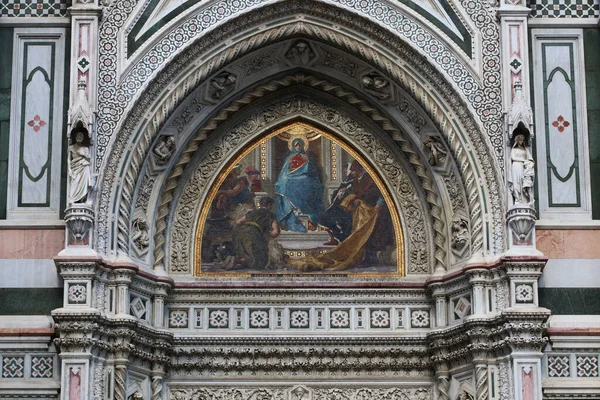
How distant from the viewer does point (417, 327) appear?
83.9 feet

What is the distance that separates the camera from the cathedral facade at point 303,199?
79.8 feet

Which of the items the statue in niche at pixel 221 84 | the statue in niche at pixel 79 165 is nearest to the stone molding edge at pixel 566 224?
the statue in niche at pixel 221 84

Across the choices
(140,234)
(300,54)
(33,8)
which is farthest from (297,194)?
(33,8)

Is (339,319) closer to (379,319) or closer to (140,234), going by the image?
(379,319)

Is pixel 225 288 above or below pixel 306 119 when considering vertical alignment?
below

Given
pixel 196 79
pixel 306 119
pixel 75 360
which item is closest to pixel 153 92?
pixel 196 79

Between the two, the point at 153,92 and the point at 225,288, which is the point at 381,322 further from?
the point at 153,92

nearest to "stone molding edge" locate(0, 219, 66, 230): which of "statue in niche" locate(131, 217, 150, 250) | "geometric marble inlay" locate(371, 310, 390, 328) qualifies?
"statue in niche" locate(131, 217, 150, 250)

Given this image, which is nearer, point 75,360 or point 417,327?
point 75,360

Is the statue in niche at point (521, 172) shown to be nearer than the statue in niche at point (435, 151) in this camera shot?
Yes

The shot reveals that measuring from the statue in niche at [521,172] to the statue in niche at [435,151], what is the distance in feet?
4.37

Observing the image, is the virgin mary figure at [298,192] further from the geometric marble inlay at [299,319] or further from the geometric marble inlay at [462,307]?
the geometric marble inlay at [462,307]

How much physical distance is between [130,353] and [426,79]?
6.43m

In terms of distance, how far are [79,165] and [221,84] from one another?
2.93 meters
